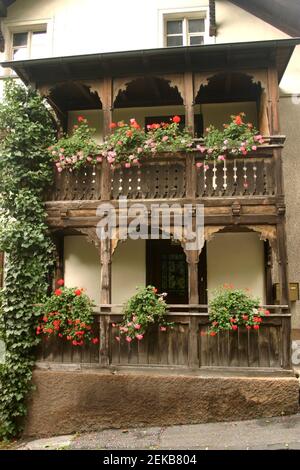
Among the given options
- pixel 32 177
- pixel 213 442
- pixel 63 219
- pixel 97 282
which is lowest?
pixel 213 442

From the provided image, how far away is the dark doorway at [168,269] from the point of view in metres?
10.1

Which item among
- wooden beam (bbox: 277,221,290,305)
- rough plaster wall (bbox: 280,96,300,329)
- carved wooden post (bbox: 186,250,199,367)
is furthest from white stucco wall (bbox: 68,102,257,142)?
carved wooden post (bbox: 186,250,199,367)

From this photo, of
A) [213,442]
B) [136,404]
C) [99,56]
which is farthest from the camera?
[99,56]

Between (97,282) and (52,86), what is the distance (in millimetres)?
4646

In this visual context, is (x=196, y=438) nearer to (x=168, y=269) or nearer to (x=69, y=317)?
(x=69, y=317)

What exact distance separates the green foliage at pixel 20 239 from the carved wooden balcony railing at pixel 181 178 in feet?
1.92

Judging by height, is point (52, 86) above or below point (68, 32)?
below

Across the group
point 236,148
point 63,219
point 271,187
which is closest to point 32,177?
point 63,219

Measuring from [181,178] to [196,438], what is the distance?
4.76 meters

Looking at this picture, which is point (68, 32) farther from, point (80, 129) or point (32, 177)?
point (32, 177)

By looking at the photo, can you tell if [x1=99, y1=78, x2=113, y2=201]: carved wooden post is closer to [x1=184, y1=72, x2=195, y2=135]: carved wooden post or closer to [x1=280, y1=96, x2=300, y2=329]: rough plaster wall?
[x1=184, y1=72, x2=195, y2=135]: carved wooden post

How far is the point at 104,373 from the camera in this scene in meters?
7.80

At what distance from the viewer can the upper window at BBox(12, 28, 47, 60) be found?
11.4 metres

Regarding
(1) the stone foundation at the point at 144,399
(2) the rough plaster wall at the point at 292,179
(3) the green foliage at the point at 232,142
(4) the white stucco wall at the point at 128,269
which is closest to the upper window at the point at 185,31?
(2) the rough plaster wall at the point at 292,179
